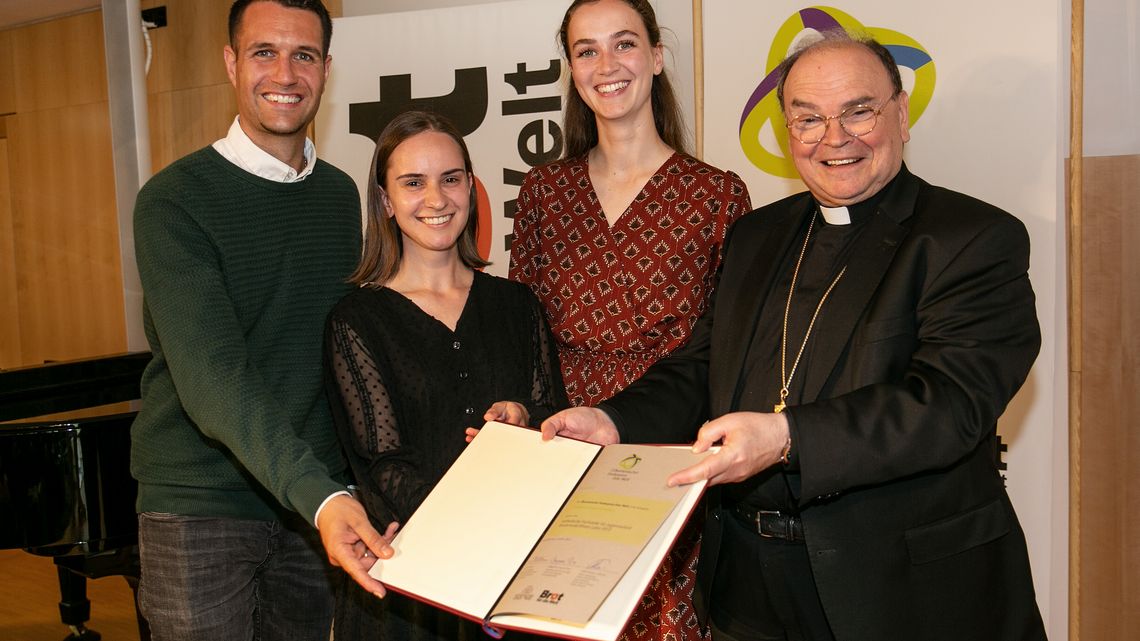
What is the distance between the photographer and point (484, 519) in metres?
1.74

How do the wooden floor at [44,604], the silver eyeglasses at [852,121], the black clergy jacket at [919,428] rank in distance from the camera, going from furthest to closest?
the wooden floor at [44,604], the silver eyeglasses at [852,121], the black clergy jacket at [919,428]

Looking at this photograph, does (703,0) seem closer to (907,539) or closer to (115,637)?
(907,539)

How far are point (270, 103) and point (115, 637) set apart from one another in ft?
11.5

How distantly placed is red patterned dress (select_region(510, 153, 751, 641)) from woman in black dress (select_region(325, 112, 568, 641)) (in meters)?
0.17

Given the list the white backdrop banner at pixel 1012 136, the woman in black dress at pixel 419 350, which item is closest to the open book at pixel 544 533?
the woman in black dress at pixel 419 350

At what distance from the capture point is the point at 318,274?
8.18 feet

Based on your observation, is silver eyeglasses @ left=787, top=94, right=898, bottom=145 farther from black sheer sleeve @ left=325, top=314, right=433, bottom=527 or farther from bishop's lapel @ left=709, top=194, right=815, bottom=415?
black sheer sleeve @ left=325, top=314, right=433, bottom=527

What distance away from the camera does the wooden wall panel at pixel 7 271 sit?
8.48 metres

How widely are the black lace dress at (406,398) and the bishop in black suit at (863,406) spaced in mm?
315

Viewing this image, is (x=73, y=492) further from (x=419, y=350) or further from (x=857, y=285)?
(x=857, y=285)

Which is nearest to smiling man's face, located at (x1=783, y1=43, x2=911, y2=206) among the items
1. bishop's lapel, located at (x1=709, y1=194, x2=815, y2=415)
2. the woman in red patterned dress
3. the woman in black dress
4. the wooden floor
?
bishop's lapel, located at (x1=709, y1=194, x2=815, y2=415)

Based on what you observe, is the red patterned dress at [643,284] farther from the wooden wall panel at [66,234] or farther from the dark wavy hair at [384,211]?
the wooden wall panel at [66,234]

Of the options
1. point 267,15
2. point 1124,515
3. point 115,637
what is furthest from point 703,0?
point 115,637

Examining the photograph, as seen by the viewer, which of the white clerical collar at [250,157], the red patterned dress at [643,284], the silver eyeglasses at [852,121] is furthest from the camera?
the red patterned dress at [643,284]
